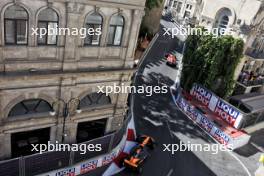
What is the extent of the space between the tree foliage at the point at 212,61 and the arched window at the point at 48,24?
23.1 meters

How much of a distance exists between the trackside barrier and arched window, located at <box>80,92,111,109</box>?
1431cm

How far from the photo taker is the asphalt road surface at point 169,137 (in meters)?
26.6

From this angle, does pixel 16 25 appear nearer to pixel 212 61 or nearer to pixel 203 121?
pixel 203 121

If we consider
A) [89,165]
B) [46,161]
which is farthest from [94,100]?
[46,161]

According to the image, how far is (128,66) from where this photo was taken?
80.9 feet

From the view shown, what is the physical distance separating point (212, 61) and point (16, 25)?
26010 mm

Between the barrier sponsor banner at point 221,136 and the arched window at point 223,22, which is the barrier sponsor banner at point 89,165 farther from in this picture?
the arched window at point 223,22

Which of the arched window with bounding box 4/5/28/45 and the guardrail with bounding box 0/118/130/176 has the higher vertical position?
the arched window with bounding box 4/5/28/45

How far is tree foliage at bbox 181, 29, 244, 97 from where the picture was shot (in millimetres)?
36781

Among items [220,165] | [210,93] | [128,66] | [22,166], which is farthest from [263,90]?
[22,166]

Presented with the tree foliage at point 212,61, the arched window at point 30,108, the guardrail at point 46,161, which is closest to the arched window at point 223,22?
the tree foliage at point 212,61

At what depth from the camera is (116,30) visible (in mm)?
22672

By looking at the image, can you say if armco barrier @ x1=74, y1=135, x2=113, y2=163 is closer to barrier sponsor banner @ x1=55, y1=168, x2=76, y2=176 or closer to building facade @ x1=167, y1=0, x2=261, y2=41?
barrier sponsor banner @ x1=55, y1=168, x2=76, y2=176

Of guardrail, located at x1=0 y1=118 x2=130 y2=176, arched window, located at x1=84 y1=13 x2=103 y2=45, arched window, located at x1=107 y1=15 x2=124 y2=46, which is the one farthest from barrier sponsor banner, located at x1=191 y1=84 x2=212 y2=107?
arched window, located at x1=84 y1=13 x2=103 y2=45
